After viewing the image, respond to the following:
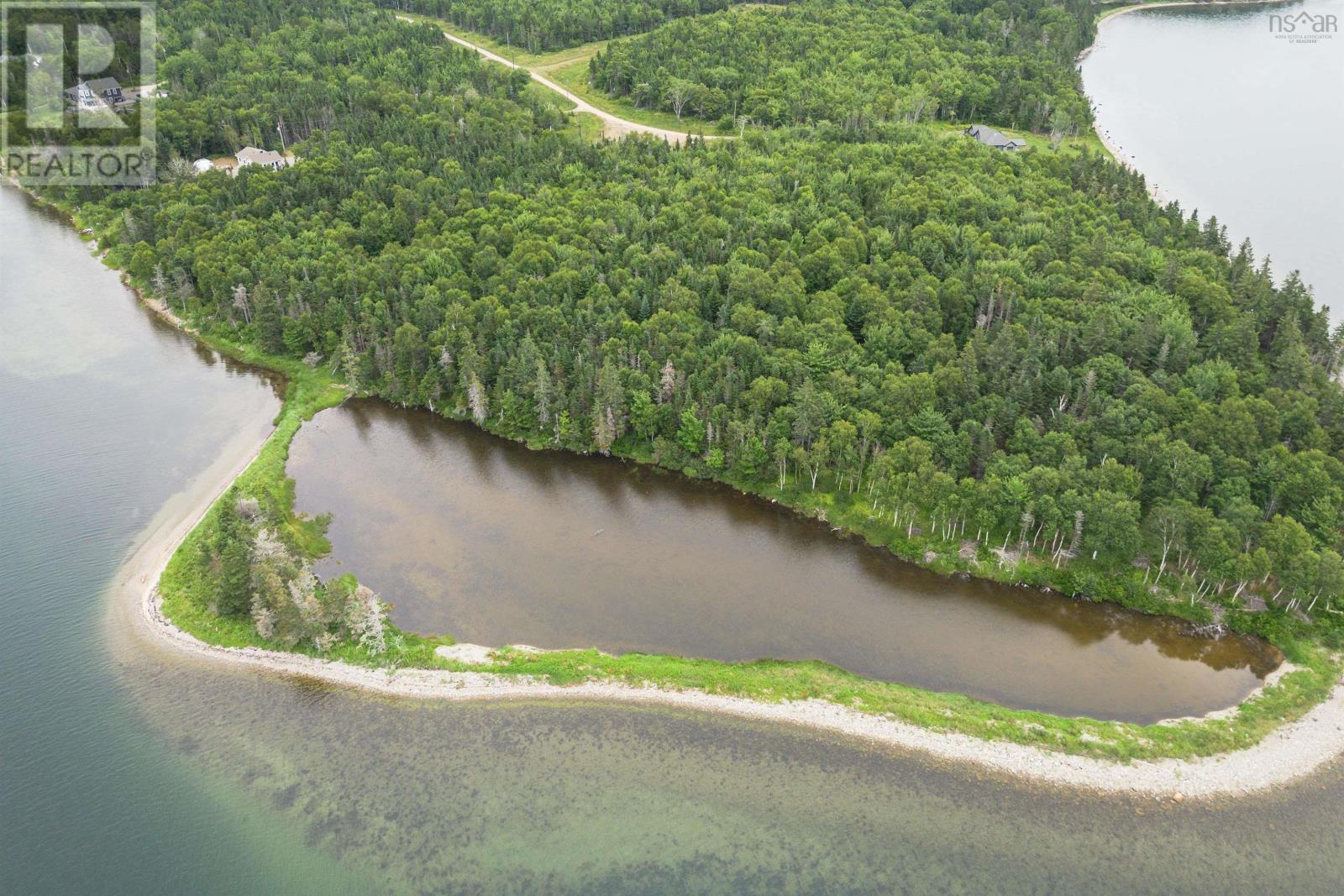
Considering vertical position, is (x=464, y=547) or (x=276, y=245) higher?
(x=276, y=245)

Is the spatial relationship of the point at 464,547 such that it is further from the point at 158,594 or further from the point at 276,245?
the point at 276,245

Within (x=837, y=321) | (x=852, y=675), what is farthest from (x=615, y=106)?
(x=852, y=675)

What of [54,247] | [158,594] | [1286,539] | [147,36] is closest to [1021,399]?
[1286,539]

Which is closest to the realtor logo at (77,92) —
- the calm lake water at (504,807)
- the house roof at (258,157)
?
the house roof at (258,157)

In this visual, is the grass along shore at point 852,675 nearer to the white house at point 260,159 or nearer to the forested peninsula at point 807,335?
the forested peninsula at point 807,335

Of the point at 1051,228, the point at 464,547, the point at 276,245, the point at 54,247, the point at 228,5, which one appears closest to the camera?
the point at 464,547

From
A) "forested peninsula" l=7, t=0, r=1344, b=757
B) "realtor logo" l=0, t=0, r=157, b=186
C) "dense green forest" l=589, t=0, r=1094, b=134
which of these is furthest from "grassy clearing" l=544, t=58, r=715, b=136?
"realtor logo" l=0, t=0, r=157, b=186
